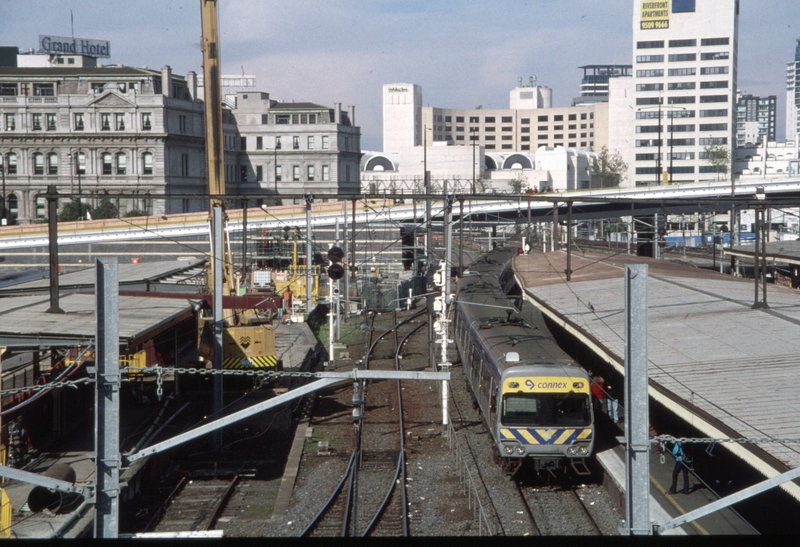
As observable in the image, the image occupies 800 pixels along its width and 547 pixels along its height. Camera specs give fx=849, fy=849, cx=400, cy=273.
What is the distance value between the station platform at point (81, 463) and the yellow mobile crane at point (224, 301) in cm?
139

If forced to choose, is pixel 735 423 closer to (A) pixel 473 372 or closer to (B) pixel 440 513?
(B) pixel 440 513

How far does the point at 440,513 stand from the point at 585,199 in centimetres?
701

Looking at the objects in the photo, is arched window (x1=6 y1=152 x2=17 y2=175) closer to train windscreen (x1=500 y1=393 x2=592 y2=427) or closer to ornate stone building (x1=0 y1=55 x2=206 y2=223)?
ornate stone building (x1=0 y1=55 x2=206 y2=223)

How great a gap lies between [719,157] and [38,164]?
69.1 metres

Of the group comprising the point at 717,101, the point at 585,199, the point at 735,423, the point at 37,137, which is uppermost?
the point at 717,101

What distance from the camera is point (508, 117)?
157500mm

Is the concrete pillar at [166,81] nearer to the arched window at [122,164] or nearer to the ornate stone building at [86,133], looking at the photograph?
the ornate stone building at [86,133]

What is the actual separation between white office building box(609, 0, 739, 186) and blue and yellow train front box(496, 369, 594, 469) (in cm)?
9598

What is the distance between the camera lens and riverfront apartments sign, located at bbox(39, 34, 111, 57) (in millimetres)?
100875

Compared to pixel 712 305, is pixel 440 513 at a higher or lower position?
lower

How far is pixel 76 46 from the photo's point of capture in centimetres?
10094

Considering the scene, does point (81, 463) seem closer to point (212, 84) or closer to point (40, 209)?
point (212, 84)

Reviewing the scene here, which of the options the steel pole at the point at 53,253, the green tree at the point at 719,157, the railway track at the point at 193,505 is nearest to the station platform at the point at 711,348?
the railway track at the point at 193,505

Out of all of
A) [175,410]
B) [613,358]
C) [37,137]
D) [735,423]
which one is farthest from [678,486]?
[37,137]
